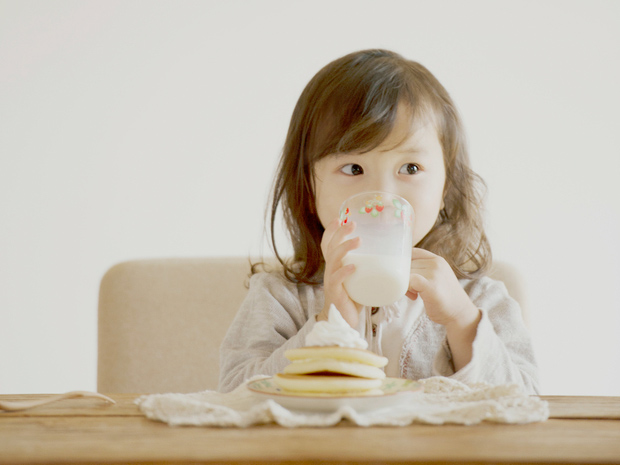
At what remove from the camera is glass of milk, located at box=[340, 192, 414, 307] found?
1014 mm

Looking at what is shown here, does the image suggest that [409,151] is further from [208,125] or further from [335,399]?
[208,125]

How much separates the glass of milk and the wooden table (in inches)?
14.3

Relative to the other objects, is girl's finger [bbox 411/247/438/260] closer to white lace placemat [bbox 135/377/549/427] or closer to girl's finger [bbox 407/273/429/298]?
girl's finger [bbox 407/273/429/298]

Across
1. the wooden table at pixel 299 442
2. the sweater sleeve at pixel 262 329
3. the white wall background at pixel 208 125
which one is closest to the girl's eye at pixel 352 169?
the sweater sleeve at pixel 262 329

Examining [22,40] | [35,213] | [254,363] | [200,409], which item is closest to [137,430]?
[200,409]

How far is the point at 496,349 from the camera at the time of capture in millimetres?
1208

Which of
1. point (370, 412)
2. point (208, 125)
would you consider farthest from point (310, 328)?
point (208, 125)

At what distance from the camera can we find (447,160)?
149 cm

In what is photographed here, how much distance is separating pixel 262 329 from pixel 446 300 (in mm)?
433

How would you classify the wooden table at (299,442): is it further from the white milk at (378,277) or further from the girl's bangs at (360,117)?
the girl's bangs at (360,117)

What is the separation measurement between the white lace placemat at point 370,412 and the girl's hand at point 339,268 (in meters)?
0.29

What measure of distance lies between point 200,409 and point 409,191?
72 cm

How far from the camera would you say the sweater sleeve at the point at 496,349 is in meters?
1.17

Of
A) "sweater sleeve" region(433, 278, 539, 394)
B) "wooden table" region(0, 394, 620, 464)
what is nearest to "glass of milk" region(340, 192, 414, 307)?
"sweater sleeve" region(433, 278, 539, 394)
